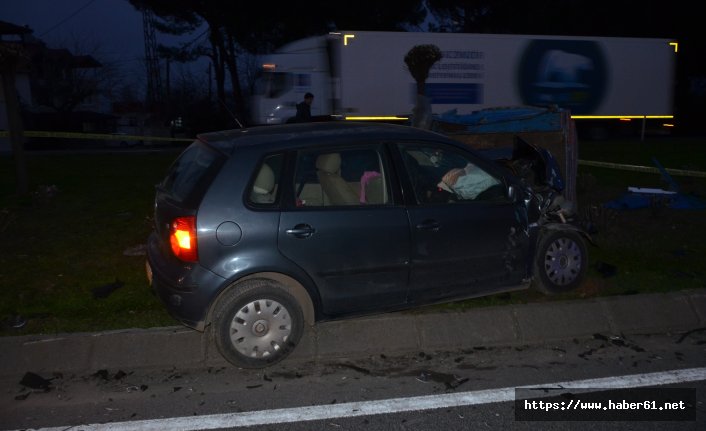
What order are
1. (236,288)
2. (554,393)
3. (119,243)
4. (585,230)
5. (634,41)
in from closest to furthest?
(554,393)
(236,288)
(585,230)
(119,243)
(634,41)

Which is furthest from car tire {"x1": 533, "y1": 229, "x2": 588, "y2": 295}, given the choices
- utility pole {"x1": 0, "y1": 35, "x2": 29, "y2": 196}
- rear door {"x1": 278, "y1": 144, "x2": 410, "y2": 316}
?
utility pole {"x1": 0, "y1": 35, "x2": 29, "y2": 196}

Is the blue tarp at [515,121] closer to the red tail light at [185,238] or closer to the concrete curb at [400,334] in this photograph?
the concrete curb at [400,334]

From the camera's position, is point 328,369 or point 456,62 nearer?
point 328,369

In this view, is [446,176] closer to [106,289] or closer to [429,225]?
[429,225]

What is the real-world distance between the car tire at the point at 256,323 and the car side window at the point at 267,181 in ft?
1.93

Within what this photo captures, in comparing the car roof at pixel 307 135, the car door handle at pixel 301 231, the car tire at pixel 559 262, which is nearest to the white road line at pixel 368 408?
the car door handle at pixel 301 231

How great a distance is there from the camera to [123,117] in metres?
42.3

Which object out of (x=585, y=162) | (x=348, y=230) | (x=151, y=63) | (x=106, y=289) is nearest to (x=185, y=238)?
(x=348, y=230)

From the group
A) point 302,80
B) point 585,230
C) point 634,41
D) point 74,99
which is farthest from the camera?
point 74,99

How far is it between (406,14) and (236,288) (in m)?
30.9

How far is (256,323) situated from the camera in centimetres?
475

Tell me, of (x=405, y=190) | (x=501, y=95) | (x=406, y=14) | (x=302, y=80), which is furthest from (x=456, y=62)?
(x=405, y=190)

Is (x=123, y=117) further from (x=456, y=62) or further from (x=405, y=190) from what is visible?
(x=405, y=190)

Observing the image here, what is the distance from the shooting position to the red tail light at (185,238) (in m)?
4.51
